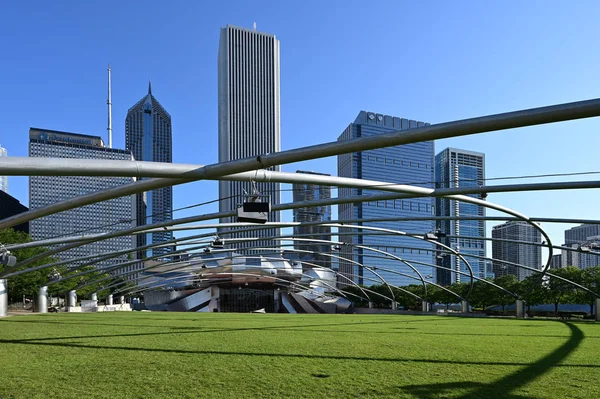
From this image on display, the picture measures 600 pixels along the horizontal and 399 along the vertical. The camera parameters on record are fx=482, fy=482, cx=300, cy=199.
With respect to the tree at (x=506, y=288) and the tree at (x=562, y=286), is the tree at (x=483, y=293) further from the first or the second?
the tree at (x=562, y=286)

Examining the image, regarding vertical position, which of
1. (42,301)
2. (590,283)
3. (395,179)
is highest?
(395,179)

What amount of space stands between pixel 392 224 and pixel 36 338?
7995 cm

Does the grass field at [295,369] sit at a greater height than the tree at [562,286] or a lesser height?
greater

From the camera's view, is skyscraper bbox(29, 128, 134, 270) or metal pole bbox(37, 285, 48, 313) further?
skyscraper bbox(29, 128, 134, 270)

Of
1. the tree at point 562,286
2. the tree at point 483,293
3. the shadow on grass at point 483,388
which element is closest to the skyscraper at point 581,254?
the tree at point 562,286

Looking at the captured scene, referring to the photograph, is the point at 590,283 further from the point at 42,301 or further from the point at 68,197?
the point at 68,197

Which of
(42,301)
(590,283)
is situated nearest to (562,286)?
(590,283)

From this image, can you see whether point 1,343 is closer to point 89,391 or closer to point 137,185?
point 137,185

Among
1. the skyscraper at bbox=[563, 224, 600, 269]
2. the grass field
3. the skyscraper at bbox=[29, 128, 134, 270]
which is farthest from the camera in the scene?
the skyscraper at bbox=[29, 128, 134, 270]

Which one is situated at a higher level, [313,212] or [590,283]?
[313,212]

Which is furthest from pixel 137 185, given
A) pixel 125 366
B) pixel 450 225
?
pixel 450 225

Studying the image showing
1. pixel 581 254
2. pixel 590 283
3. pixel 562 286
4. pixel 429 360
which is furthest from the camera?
pixel 581 254

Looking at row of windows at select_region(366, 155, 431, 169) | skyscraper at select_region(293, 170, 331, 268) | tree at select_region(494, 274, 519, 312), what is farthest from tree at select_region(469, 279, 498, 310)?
row of windows at select_region(366, 155, 431, 169)

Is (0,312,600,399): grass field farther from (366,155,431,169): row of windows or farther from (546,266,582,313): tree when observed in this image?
(366,155,431,169): row of windows
